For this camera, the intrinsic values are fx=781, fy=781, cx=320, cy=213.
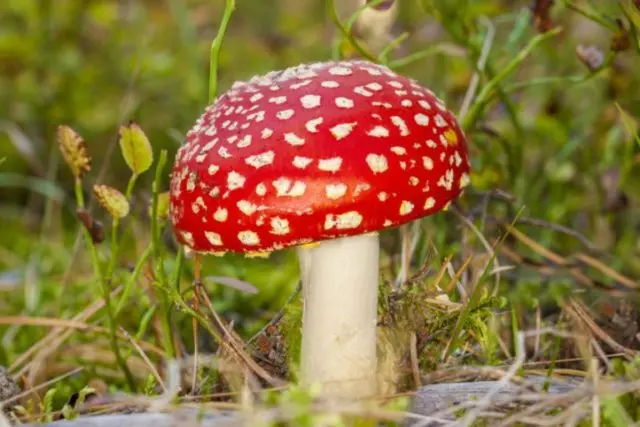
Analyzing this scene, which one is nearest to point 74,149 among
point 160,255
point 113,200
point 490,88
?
point 113,200

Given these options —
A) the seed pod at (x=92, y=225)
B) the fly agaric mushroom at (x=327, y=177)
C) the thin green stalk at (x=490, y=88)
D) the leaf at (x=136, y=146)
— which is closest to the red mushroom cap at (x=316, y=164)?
the fly agaric mushroom at (x=327, y=177)

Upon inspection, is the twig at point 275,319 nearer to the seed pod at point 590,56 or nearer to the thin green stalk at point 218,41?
the thin green stalk at point 218,41

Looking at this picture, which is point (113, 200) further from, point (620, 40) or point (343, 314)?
point (620, 40)

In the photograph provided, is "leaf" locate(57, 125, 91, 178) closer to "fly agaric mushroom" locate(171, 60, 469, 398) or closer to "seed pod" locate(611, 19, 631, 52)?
"fly agaric mushroom" locate(171, 60, 469, 398)

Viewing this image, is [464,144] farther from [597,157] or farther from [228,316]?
[597,157]

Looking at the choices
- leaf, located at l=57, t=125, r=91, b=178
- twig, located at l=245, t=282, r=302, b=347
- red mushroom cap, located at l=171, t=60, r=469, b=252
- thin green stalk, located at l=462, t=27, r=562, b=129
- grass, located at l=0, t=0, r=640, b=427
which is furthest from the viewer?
thin green stalk, located at l=462, t=27, r=562, b=129

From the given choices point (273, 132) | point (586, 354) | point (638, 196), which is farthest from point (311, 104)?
point (638, 196)

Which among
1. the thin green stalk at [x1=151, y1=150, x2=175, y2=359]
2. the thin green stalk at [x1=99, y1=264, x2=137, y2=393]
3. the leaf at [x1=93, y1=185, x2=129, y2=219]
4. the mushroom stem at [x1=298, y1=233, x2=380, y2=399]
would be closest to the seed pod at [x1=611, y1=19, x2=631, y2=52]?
the mushroom stem at [x1=298, y1=233, x2=380, y2=399]
